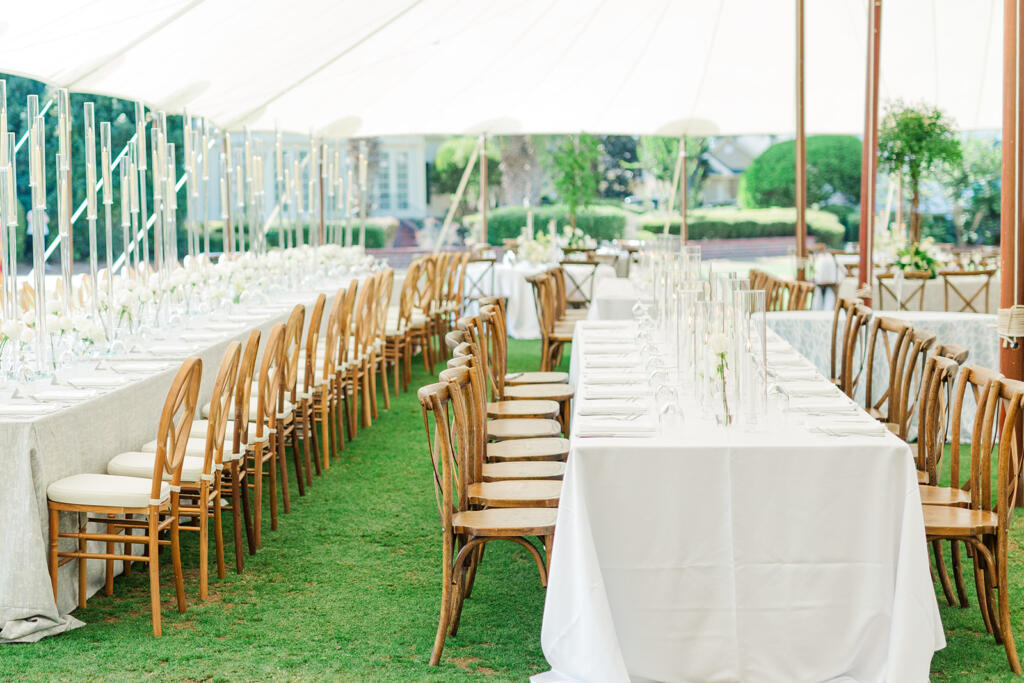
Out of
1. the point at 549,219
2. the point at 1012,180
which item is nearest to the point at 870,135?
the point at 1012,180

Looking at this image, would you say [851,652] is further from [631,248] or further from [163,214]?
[631,248]

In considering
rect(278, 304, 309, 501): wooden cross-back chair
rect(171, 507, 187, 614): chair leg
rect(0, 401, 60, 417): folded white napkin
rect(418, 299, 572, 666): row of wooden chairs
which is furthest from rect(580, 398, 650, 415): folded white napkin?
rect(0, 401, 60, 417): folded white napkin

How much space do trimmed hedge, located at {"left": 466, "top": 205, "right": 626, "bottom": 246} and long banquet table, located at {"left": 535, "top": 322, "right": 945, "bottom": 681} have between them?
64.1 feet

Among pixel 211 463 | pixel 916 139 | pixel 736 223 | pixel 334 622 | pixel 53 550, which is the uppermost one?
pixel 916 139

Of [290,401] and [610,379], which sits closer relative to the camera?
[610,379]

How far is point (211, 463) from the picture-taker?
4.14 m

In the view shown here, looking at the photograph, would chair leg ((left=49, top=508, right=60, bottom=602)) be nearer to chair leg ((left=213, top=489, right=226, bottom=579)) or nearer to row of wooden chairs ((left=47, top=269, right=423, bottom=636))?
row of wooden chairs ((left=47, top=269, right=423, bottom=636))

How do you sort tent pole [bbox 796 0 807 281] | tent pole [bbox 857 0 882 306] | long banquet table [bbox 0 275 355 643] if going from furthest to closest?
1. tent pole [bbox 796 0 807 281]
2. tent pole [bbox 857 0 882 306]
3. long banquet table [bbox 0 275 355 643]

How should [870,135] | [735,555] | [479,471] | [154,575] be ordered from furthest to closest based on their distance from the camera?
[870,135] < [479,471] < [154,575] < [735,555]

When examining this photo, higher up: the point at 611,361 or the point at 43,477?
the point at 611,361

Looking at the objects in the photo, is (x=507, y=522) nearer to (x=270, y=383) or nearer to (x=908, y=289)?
(x=270, y=383)

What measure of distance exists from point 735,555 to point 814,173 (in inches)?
879

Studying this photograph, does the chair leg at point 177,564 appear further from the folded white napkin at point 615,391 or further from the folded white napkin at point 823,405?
the folded white napkin at point 823,405

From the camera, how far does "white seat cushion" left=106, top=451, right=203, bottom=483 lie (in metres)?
4.13
